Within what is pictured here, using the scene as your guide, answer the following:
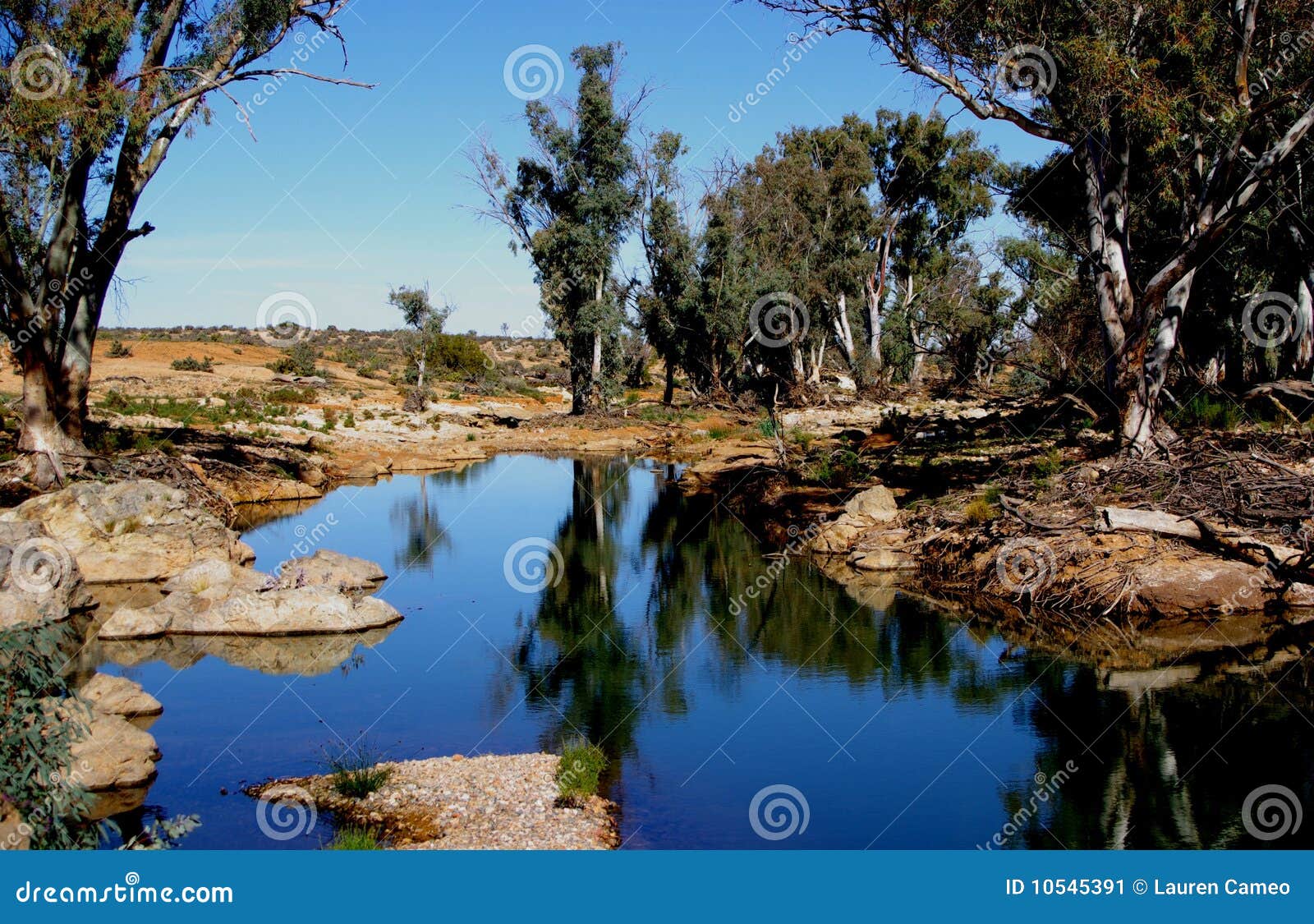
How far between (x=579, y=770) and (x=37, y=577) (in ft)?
25.1

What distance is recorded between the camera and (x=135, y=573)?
14602 mm

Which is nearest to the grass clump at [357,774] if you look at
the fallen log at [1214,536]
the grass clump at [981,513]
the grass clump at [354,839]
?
the grass clump at [354,839]

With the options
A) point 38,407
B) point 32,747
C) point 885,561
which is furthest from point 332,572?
point 32,747

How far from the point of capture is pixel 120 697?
946cm

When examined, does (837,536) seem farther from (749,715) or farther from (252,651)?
(252,651)

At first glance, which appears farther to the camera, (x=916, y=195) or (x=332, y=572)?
(x=916, y=195)

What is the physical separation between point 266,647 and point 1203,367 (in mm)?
21181

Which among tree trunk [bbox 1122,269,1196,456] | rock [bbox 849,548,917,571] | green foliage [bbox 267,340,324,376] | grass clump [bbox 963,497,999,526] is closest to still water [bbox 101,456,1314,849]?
rock [bbox 849,548,917,571]

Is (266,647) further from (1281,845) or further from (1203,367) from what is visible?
(1203,367)

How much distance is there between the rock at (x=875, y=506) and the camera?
688 inches

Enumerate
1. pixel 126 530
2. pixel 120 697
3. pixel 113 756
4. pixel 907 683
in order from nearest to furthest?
pixel 113 756, pixel 120 697, pixel 907 683, pixel 126 530

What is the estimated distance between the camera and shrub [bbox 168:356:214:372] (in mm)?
38938

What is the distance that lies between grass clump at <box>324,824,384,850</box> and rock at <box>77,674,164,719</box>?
322 centimetres

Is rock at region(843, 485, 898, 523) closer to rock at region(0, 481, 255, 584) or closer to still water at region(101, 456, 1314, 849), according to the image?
still water at region(101, 456, 1314, 849)
